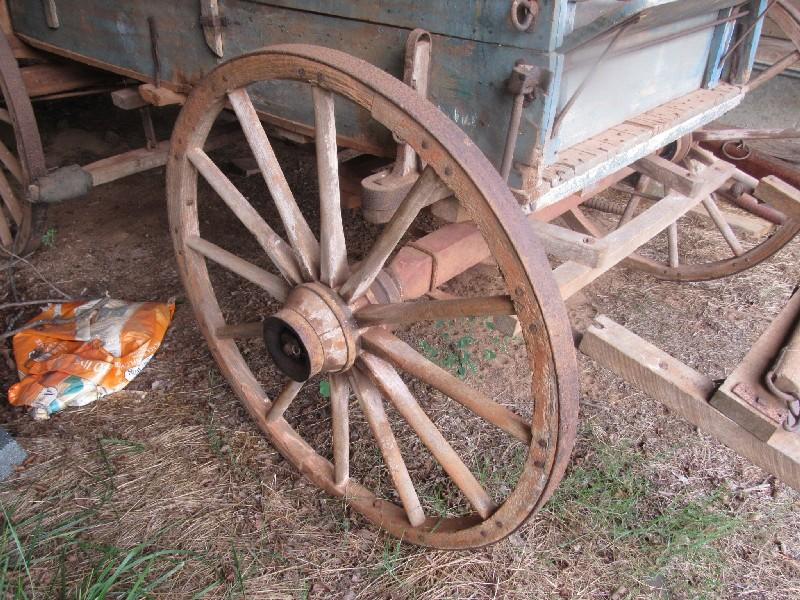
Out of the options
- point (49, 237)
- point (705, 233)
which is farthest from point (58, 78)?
point (705, 233)

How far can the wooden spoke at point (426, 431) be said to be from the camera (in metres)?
1.54

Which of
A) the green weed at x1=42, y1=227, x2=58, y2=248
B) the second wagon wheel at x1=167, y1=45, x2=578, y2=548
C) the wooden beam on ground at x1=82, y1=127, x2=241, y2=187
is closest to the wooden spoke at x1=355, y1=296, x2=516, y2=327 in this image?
the second wagon wheel at x1=167, y1=45, x2=578, y2=548

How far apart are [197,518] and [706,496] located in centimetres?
166

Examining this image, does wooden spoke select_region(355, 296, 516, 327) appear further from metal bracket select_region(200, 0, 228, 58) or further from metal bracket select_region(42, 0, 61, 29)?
metal bracket select_region(42, 0, 61, 29)

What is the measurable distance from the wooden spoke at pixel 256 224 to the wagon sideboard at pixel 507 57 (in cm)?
34

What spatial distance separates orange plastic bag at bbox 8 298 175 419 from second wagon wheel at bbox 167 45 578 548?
432 mm

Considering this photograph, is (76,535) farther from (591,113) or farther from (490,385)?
(591,113)

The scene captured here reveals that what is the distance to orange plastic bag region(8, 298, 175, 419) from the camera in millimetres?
2252

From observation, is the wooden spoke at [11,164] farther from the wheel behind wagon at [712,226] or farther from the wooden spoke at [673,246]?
the wooden spoke at [673,246]

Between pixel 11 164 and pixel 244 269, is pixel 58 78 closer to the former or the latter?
pixel 11 164

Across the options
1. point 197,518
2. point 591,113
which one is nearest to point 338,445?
point 197,518

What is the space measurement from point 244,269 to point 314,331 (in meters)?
0.41

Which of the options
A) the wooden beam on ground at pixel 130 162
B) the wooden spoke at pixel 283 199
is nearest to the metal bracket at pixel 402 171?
the wooden spoke at pixel 283 199

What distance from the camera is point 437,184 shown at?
51.1 inches
